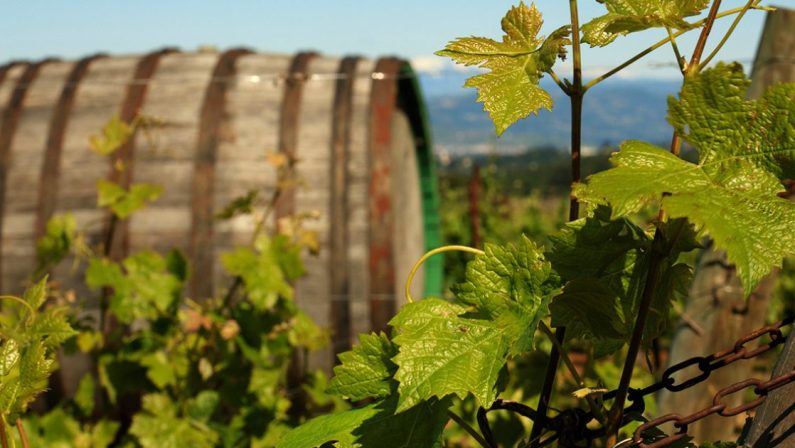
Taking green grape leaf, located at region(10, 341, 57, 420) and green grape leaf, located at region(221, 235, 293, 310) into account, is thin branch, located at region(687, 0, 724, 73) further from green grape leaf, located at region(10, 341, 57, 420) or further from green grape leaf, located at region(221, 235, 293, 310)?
green grape leaf, located at region(221, 235, 293, 310)

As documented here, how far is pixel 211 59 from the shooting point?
4484 millimetres

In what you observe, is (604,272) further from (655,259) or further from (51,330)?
(51,330)

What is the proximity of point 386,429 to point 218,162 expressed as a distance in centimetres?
312

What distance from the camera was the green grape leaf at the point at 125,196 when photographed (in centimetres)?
305

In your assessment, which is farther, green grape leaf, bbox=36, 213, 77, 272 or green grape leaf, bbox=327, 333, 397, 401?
green grape leaf, bbox=36, 213, 77, 272

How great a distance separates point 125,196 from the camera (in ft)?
10.3

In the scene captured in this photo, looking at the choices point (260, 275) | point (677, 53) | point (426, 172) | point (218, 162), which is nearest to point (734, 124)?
point (677, 53)

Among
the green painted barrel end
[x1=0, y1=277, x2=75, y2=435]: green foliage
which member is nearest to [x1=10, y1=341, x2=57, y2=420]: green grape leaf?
[x1=0, y1=277, x2=75, y2=435]: green foliage

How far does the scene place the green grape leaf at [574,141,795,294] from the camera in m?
0.80

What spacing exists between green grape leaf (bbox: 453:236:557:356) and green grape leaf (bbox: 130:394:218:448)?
1.78 m

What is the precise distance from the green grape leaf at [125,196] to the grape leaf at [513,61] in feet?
7.30

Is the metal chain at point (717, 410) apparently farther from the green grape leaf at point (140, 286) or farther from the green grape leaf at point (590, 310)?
the green grape leaf at point (140, 286)

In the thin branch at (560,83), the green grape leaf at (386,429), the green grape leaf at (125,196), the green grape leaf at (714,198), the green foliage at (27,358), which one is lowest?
the green grape leaf at (125,196)

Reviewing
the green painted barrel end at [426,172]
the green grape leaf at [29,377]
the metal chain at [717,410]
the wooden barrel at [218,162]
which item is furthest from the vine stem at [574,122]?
the green painted barrel end at [426,172]
